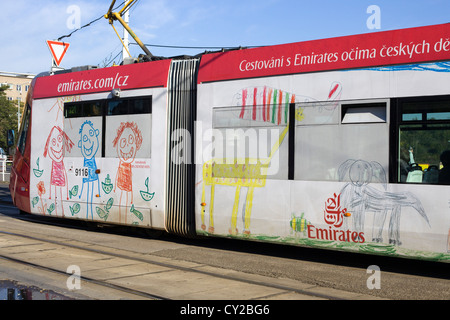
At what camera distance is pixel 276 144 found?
8.60 meters

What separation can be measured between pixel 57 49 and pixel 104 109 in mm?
8903

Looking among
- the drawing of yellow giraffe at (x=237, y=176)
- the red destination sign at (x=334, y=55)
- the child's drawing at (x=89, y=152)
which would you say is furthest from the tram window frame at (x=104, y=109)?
the drawing of yellow giraffe at (x=237, y=176)

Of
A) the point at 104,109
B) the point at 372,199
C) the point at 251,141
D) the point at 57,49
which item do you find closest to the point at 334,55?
the point at 251,141

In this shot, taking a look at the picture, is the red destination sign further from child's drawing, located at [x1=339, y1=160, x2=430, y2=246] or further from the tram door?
child's drawing, located at [x1=339, y1=160, x2=430, y2=246]

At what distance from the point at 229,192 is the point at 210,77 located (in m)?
2.10

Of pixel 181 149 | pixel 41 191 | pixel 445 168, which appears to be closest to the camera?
pixel 445 168

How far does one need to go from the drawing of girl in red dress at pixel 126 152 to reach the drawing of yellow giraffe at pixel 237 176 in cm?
186

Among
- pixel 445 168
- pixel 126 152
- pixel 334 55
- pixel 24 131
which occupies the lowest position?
pixel 445 168

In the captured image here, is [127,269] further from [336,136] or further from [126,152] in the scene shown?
[336,136]

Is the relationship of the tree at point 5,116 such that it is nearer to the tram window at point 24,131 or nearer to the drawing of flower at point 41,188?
the tram window at point 24,131

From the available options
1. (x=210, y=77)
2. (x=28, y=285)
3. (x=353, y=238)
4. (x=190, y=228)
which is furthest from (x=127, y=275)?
(x=210, y=77)

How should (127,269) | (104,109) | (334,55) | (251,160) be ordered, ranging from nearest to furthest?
(127,269) < (334,55) < (251,160) < (104,109)

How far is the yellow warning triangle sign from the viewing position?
18.7 meters

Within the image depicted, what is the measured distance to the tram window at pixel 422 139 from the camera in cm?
706
